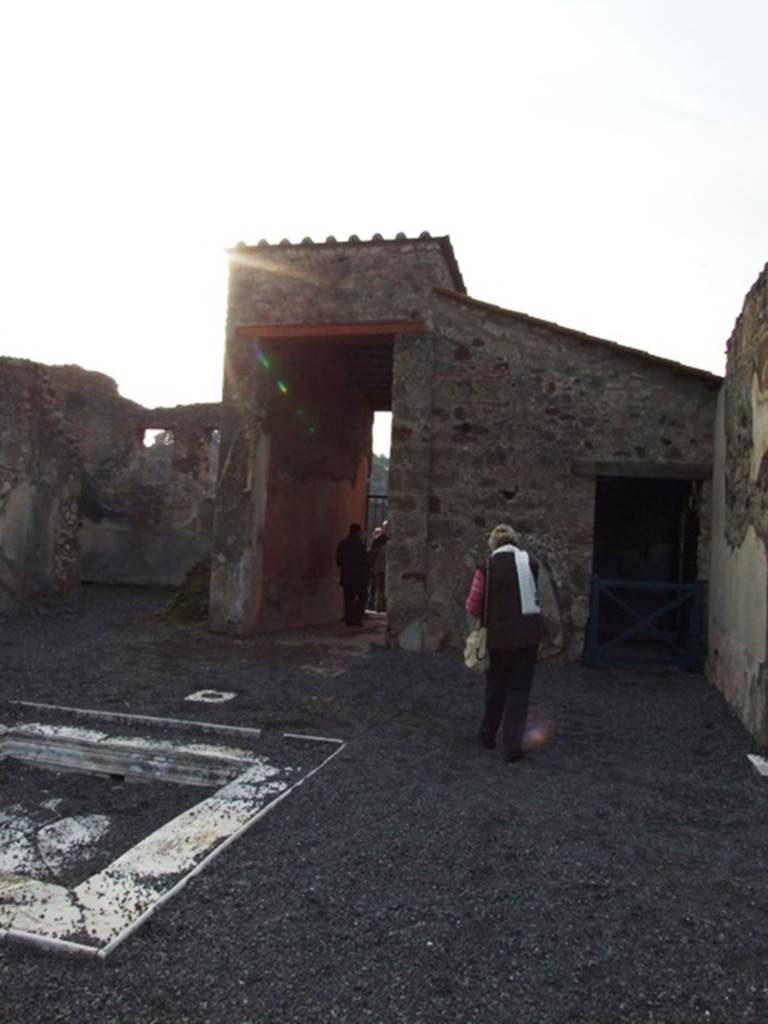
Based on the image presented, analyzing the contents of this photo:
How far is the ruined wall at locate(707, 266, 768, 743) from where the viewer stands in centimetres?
539

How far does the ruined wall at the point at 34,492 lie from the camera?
386 inches

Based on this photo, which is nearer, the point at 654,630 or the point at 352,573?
the point at 654,630

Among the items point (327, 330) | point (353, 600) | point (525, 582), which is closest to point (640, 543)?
point (353, 600)

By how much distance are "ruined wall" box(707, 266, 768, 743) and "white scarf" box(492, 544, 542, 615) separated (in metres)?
1.68

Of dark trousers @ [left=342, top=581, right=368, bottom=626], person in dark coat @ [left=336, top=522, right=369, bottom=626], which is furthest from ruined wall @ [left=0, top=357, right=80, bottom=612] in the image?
dark trousers @ [left=342, top=581, right=368, bottom=626]

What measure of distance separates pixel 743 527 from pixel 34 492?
876cm

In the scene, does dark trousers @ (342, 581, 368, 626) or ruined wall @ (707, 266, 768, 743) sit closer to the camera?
ruined wall @ (707, 266, 768, 743)

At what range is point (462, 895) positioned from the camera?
2816 mm

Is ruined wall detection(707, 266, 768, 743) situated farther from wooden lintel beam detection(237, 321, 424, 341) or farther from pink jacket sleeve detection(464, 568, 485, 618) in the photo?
wooden lintel beam detection(237, 321, 424, 341)

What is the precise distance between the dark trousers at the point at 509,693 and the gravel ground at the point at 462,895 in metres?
0.18

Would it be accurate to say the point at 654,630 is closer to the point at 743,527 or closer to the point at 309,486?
the point at 743,527

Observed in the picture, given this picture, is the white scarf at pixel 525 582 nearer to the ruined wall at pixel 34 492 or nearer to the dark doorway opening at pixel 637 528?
the dark doorway opening at pixel 637 528

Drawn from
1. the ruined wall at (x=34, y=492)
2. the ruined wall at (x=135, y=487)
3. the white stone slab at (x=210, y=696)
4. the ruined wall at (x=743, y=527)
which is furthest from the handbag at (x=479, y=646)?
the ruined wall at (x=135, y=487)

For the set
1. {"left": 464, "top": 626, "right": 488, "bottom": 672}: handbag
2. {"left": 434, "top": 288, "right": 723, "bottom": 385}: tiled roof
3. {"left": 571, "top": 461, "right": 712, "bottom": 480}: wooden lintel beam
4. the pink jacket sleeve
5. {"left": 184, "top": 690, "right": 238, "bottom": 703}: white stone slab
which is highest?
{"left": 434, "top": 288, "right": 723, "bottom": 385}: tiled roof
